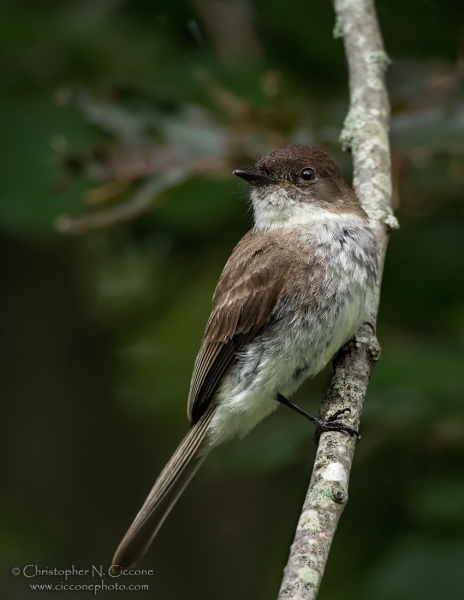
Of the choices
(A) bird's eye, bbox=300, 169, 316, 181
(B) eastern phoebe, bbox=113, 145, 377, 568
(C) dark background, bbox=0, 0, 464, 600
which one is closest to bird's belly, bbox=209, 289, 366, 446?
(B) eastern phoebe, bbox=113, 145, 377, 568

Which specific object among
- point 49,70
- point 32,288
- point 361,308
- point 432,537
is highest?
point 49,70

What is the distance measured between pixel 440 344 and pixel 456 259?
22.6 inches

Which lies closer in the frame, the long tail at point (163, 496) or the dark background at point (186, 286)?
the long tail at point (163, 496)

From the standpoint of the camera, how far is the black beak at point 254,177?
377 cm

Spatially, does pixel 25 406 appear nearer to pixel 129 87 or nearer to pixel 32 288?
pixel 32 288

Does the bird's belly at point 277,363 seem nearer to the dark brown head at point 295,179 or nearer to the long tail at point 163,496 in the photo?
the long tail at point 163,496

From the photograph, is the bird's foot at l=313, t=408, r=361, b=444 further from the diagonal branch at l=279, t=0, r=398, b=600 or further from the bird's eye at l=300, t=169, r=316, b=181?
the bird's eye at l=300, t=169, r=316, b=181

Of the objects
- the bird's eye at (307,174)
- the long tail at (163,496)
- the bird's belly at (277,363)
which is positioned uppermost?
the bird's eye at (307,174)

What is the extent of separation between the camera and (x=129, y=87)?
159 inches

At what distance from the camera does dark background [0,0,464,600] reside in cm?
370

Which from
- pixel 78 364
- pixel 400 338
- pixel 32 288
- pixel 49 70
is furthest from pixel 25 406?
pixel 400 338

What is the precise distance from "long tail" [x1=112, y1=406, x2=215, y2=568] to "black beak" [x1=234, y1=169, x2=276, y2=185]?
1012 millimetres

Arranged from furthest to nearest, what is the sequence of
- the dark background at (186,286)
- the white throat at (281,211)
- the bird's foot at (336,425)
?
the white throat at (281,211) → the dark background at (186,286) → the bird's foot at (336,425)

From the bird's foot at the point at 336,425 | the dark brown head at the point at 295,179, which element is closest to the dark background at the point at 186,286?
the dark brown head at the point at 295,179
